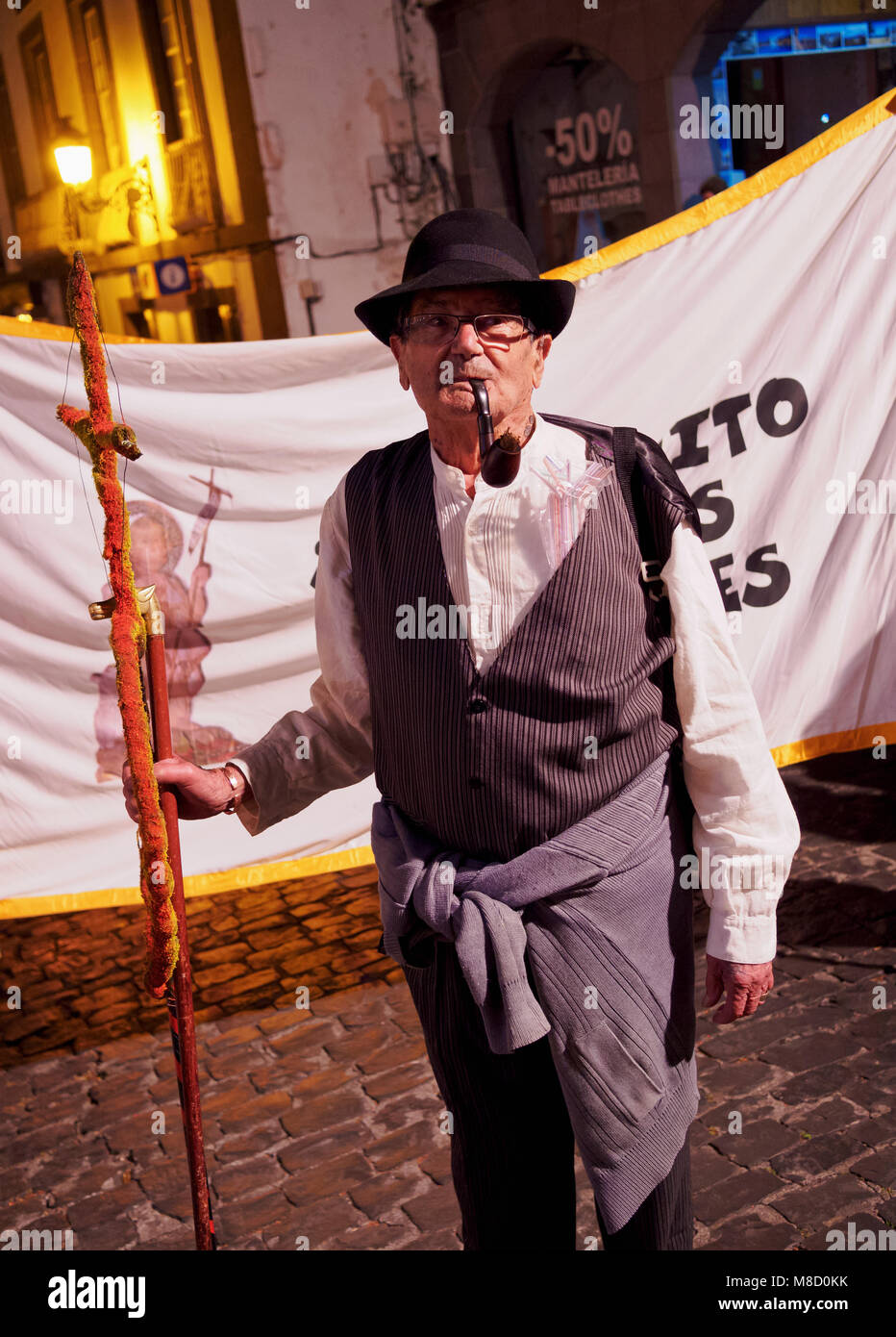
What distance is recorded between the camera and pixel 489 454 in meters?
2.12

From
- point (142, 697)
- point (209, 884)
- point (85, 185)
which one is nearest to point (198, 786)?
point (142, 697)

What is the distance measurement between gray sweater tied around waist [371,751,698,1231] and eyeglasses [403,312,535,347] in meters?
0.83

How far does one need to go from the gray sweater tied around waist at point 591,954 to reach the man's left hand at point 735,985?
10 cm

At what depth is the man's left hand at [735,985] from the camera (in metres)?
2.31

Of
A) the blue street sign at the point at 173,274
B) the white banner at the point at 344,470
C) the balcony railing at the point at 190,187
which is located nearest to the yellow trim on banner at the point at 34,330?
the white banner at the point at 344,470

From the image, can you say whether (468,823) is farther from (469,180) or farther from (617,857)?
(469,180)

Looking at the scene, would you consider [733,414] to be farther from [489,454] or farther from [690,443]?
[489,454]

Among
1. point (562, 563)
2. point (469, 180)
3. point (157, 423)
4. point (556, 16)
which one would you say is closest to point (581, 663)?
point (562, 563)

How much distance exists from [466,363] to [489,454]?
0.17 metres

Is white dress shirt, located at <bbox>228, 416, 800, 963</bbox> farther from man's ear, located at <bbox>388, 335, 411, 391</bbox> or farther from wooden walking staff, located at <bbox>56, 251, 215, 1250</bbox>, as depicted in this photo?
wooden walking staff, located at <bbox>56, 251, 215, 1250</bbox>

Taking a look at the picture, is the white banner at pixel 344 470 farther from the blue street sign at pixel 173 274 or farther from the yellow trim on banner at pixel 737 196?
the blue street sign at pixel 173 274

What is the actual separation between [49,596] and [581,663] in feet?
8.53

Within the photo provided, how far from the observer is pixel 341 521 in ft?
8.24

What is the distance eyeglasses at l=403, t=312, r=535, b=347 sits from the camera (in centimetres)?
217
